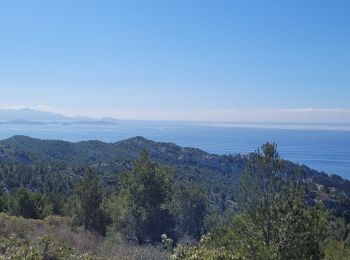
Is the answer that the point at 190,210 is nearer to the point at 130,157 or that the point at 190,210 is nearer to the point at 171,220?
the point at 171,220

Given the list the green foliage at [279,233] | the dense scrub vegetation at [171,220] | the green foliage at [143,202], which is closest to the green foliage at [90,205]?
the dense scrub vegetation at [171,220]

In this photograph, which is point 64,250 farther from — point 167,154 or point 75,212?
point 167,154

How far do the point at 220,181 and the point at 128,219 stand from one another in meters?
90.0

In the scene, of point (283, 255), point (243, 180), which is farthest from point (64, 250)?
point (243, 180)

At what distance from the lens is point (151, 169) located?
80.0ft

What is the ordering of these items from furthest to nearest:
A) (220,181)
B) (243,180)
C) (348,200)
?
(220,181) → (348,200) → (243,180)

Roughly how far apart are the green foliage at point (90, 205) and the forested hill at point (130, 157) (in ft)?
253

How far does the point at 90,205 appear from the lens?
24562 millimetres

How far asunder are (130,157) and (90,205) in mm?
105098

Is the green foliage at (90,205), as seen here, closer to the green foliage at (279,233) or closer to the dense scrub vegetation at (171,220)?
the dense scrub vegetation at (171,220)

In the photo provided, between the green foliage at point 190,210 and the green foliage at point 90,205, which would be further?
the green foliage at point 190,210

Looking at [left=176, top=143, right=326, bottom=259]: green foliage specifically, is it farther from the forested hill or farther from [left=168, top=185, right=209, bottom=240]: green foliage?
the forested hill

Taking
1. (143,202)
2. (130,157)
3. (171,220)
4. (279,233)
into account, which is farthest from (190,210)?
(130,157)

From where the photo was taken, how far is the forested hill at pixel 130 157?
110 meters
